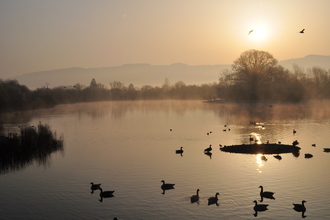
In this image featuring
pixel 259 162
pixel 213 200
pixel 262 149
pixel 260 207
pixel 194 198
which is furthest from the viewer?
pixel 262 149

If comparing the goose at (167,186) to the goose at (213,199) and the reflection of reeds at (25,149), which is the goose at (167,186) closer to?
the goose at (213,199)

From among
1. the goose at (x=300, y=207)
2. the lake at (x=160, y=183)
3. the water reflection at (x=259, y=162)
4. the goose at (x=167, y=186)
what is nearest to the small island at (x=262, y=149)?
the lake at (x=160, y=183)

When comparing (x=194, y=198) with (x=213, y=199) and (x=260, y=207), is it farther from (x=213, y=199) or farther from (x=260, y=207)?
(x=260, y=207)

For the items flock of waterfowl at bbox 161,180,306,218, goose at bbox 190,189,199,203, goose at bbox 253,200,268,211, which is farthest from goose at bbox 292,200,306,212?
goose at bbox 190,189,199,203

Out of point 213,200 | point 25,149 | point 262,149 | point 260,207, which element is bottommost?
point 260,207

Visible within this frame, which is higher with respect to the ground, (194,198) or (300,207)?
(194,198)

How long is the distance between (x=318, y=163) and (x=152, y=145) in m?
19.5

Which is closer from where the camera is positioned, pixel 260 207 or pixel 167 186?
pixel 260 207

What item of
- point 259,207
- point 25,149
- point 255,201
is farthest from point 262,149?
point 25,149

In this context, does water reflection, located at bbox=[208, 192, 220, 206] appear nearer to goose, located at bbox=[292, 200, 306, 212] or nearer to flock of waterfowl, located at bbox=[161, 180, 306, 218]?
flock of waterfowl, located at bbox=[161, 180, 306, 218]

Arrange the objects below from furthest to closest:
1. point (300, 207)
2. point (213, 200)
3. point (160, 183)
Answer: point (160, 183)
point (213, 200)
point (300, 207)

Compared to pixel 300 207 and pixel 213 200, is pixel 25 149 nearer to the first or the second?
pixel 213 200

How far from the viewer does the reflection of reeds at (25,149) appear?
32969 millimetres

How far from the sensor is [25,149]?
119 feet
